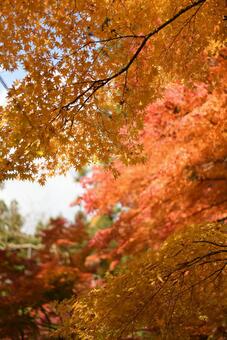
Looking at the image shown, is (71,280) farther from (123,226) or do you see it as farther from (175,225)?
(175,225)

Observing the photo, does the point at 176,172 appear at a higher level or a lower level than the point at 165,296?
higher

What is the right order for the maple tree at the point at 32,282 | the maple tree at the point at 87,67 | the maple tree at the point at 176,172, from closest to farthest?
the maple tree at the point at 87,67
the maple tree at the point at 176,172
the maple tree at the point at 32,282

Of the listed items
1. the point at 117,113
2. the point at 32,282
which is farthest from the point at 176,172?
the point at 32,282

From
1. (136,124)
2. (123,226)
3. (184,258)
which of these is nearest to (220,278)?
(184,258)

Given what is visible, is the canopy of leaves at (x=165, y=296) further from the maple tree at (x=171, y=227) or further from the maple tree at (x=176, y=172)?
the maple tree at (x=176, y=172)

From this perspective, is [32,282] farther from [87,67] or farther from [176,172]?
[87,67]

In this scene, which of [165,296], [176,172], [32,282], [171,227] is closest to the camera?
[165,296]

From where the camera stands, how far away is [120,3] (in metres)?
3.50

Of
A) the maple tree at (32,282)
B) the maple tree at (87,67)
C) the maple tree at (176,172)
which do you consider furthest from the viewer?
the maple tree at (32,282)

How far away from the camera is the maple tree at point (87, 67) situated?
325 cm

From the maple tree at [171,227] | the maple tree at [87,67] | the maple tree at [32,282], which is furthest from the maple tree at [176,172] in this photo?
the maple tree at [32,282]

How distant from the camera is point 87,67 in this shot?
3.49 metres

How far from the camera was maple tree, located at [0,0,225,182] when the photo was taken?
3.25 metres

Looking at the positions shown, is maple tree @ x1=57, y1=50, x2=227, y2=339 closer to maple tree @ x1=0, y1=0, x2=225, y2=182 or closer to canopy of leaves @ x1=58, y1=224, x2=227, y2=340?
canopy of leaves @ x1=58, y1=224, x2=227, y2=340
